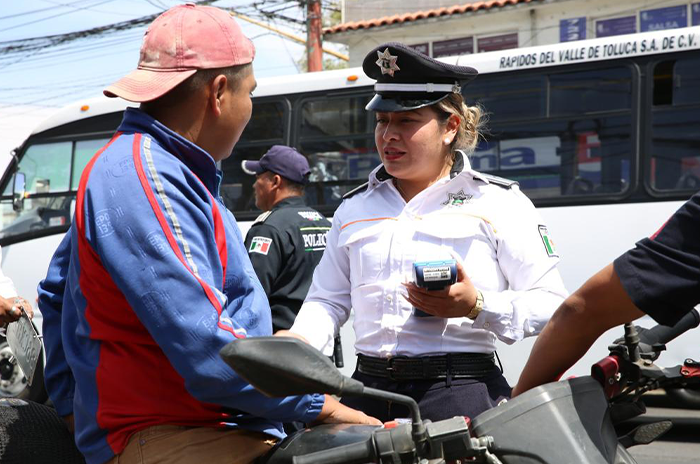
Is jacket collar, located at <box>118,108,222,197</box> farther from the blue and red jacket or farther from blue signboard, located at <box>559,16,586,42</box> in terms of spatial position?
blue signboard, located at <box>559,16,586,42</box>

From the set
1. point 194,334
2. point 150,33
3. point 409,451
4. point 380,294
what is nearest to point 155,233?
point 194,334

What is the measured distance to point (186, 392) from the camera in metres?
1.69

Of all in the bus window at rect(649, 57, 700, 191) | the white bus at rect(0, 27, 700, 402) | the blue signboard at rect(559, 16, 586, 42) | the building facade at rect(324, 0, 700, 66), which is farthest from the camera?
the blue signboard at rect(559, 16, 586, 42)

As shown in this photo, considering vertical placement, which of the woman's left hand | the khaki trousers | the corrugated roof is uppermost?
the corrugated roof

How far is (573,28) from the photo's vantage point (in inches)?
667

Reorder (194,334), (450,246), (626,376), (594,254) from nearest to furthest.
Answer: (194,334) < (626,376) < (450,246) < (594,254)

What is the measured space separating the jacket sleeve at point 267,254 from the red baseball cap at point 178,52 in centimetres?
297

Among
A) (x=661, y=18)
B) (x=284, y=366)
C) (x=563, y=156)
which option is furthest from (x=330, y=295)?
(x=661, y=18)

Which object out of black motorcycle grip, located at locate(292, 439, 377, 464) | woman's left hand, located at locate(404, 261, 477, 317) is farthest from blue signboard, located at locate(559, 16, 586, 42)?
black motorcycle grip, located at locate(292, 439, 377, 464)

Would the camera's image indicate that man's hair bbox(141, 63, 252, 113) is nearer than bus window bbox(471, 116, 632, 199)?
Yes

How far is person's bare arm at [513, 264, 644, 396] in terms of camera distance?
1.51 meters

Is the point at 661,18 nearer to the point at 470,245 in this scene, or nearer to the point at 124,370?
the point at 470,245

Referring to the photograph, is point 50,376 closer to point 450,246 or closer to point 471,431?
point 471,431

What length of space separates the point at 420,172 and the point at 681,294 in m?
1.45
